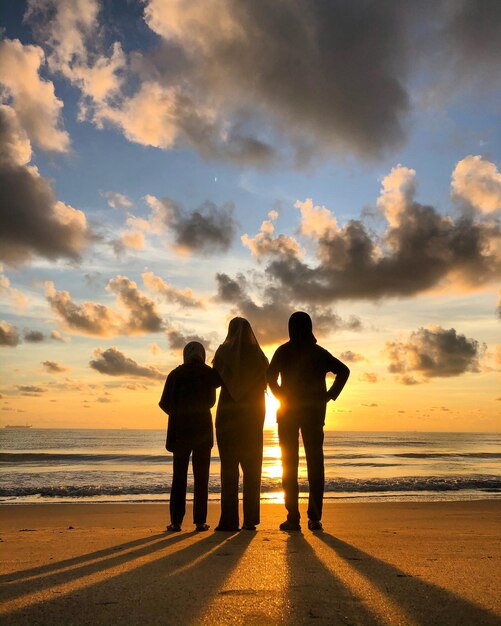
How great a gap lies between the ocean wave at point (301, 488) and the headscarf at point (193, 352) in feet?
26.9

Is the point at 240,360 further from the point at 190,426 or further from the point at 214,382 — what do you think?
the point at 190,426

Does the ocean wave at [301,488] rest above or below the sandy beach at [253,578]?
below

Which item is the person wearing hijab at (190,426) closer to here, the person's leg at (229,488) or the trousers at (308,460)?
the person's leg at (229,488)

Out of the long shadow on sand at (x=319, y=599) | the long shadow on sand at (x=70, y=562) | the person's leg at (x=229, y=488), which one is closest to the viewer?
the long shadow on sand at (x=319, y=599)

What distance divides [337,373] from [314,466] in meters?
1.06

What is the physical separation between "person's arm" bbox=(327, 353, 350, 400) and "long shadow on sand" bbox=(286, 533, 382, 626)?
2.40m

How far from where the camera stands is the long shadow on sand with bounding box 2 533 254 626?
7.57 ft

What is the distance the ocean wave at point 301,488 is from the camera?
1301 centimetres

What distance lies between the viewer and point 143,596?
2.64 m

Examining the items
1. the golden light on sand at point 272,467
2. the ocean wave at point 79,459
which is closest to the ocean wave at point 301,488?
the golden light on sand at point 272,467

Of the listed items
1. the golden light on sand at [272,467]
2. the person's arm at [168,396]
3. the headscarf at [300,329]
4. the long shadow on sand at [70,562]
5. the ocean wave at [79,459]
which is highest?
the headscarf at [300,329]

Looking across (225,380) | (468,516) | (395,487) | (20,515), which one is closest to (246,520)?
(225,380)

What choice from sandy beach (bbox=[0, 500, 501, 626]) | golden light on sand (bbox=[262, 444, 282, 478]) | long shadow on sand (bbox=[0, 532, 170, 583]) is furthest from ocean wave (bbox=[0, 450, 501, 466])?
long shadow on sand (bbox=[0, 532, 170, 583])

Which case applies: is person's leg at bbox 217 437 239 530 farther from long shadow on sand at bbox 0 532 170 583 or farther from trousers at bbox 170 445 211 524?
long shadow on sand at bbox 0 532 170 583
